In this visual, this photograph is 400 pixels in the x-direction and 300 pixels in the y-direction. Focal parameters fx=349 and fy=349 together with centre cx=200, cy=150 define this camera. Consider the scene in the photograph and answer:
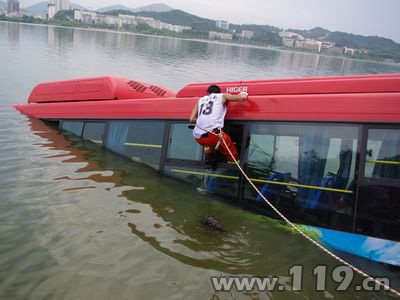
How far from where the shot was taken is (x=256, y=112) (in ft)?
18.1

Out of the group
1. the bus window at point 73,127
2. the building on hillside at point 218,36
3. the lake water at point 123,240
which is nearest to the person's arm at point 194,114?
the lake water at point 123,240

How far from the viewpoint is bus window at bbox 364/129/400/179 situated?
4.32 metres

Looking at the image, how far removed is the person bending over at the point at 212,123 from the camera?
5602 millimetres

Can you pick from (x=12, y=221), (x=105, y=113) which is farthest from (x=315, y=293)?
(x=105, y=113)

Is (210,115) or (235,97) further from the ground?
(235,97)

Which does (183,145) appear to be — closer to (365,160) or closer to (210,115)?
(210,115)

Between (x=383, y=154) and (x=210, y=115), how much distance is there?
8.36 ft

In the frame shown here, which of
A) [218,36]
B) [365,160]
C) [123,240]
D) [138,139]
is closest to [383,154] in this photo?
[365,160]

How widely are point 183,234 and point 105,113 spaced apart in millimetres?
3850

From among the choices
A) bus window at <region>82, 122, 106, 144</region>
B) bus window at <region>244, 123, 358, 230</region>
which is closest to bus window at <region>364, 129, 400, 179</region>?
bus window at <region>244, 123, 358, 230</region>

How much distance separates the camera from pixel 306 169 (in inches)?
197

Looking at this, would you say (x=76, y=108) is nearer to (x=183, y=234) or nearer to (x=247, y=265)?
(x=183, y=234)

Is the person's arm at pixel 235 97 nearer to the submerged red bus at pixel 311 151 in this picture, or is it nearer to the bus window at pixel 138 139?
the submerged red bus at pixel 311 151

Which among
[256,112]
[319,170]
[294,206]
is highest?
[256,112]
